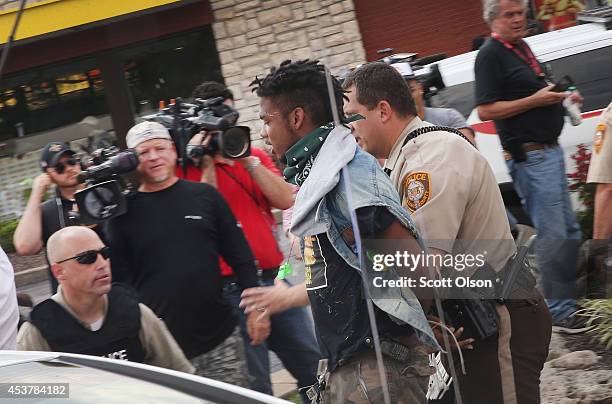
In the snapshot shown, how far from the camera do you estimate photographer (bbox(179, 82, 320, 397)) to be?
16.2ft

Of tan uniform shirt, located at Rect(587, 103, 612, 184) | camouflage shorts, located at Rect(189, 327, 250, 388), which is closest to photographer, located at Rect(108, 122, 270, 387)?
camouflage shorts, located at Rect(189, 327, 250, 388)

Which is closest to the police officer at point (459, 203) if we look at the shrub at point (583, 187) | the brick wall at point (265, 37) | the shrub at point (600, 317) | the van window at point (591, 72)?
the shrub at point (600, 317)

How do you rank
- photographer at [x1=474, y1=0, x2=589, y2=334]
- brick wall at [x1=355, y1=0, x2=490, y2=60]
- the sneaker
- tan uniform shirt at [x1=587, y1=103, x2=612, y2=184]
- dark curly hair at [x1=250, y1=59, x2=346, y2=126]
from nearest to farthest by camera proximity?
dark curly hair at [x1=250, y1=59, x2=346, y2=126] < tan uniform shirt at [x1=587, y1=103, x2=612, y2=184] < the sneaker < photographer at [x1=474, y1=0, x2=589, y2=334] < brick wall at [x1=355, y1=0, x2=490, y2=60]

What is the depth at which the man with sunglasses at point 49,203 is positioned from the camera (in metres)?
5.24

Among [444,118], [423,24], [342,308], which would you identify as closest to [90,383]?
[342,308]

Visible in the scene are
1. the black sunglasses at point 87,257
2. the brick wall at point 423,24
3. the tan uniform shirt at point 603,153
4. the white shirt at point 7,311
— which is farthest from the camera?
the brick wall at point 423,24

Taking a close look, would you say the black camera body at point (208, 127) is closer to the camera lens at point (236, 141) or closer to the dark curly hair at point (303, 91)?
the camera lens at point (236, 141)

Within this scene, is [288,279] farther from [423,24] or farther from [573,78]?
[423,24]

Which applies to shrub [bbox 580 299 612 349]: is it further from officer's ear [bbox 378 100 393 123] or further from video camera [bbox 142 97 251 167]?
officer's ear [bbox 378 100 393 123]

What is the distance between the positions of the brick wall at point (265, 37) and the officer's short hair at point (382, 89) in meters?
3.35

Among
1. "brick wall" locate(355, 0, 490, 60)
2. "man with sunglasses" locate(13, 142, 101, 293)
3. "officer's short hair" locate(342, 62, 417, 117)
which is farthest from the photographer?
"brick wall" locate(355, 0, 490, 60)

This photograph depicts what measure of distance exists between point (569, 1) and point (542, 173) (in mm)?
4641

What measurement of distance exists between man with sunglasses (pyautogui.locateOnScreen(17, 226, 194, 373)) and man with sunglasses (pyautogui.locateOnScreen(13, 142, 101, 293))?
1020 millimetres

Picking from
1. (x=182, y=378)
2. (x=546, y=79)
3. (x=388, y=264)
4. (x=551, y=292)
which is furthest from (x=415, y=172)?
(x=546, y=79)
